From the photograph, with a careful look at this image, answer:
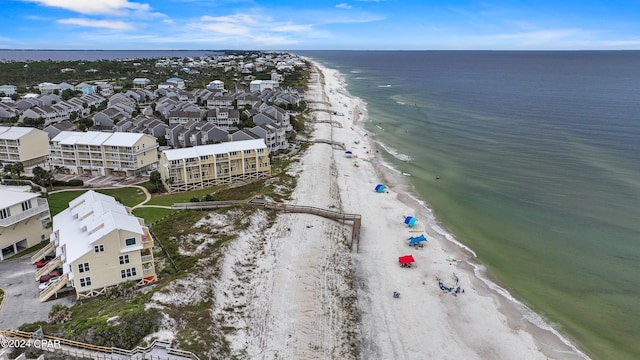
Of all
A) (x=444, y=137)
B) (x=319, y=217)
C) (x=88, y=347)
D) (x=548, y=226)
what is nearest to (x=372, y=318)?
(x=319, y=217)

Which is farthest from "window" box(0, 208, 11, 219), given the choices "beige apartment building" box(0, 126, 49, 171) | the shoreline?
the shoreline

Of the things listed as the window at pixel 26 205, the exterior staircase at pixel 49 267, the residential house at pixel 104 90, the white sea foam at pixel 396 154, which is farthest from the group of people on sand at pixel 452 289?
the residential house at pixel 104 90

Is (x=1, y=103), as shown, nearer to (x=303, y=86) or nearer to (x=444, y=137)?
(x=303, y=86)

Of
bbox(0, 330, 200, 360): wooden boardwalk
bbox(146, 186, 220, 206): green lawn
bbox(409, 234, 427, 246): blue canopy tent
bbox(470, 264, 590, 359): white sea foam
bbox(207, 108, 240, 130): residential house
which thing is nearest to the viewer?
bbox(0, 330, 200, 360): wooden boardwalk

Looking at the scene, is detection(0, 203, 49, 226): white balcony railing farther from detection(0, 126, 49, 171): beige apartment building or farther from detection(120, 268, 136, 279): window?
detection(0, 126, 49, 171): beige apartment building

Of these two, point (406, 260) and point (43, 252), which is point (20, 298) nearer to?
point (43, 252)

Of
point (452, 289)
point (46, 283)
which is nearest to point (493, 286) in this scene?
point (452, 289)
